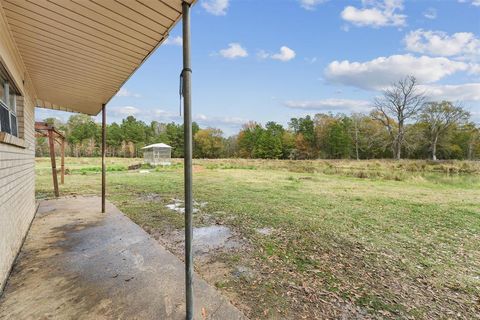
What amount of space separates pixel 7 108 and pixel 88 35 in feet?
5.82

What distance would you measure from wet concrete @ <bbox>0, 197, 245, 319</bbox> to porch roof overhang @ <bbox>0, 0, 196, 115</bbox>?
7.53 feet

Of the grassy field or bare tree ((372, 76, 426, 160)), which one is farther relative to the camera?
bare tree ((372, 76, 426, 160))

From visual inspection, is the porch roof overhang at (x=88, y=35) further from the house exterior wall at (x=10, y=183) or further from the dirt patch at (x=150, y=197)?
the dirt patch at (x=150, y=197)

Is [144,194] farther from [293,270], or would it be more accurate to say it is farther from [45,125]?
[293,270]

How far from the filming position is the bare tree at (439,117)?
29.1 metres

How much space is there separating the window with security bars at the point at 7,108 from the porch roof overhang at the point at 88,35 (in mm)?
387

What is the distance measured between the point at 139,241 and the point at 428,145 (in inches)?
1538

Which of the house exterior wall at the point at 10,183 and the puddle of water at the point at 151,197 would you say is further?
the puddle of water at the point at 151,197

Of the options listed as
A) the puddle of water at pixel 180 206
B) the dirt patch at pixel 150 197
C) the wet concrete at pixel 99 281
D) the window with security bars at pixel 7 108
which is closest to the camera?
the wet concrete at pixel 99 281

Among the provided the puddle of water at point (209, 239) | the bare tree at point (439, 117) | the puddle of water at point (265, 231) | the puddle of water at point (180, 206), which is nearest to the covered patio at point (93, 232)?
the puddle of water at point (209, 239)

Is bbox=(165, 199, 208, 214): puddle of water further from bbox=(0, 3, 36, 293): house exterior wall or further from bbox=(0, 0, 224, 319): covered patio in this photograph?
bbox=(0, 3, 36, 293): house exterior wall

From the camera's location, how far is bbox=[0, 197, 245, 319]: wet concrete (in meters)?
2.02

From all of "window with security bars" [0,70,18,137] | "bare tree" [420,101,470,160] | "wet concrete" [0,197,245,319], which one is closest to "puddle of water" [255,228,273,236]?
"wet concrete" [0,197,245,319]

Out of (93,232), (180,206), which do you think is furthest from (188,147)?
(180,206)
